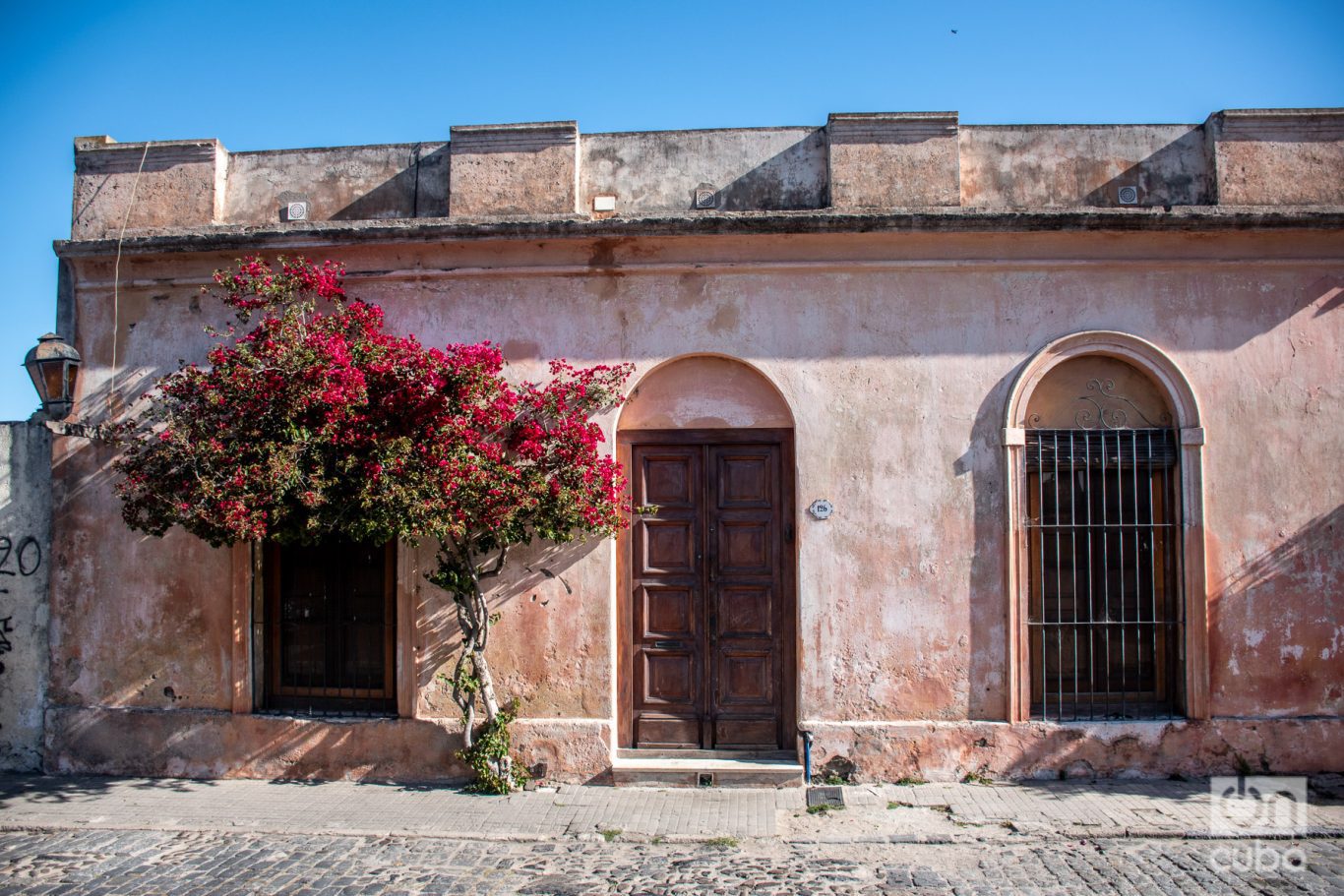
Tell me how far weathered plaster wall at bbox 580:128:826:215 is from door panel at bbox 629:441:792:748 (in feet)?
6.38

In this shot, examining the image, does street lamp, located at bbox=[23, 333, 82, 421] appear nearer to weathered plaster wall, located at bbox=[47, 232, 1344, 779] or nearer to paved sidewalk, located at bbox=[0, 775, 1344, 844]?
weathered plaster wall, located at bbox=[47, 232, 1344, 779]

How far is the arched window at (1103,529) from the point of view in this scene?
6.95 m

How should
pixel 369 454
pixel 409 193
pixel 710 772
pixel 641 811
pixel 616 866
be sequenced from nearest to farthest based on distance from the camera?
pixel 616 866
pixel 369 454
pixel 641 811
pixel 710 772
pixel 409 193

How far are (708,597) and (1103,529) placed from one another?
9.83 ft

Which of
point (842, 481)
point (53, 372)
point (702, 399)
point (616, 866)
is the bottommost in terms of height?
point (616, 866)

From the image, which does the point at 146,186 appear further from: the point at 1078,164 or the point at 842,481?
the point at 1078,164

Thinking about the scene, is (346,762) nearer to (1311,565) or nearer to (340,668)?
(340,668)

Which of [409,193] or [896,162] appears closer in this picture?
[896,162]

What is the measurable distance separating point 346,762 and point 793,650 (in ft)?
11.4

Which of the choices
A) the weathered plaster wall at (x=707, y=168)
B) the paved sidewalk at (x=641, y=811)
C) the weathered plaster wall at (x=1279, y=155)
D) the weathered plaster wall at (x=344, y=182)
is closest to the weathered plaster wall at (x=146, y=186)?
the weathered plaster wall at (x=344, y=182)

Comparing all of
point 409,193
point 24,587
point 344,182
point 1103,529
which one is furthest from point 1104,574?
point 24,587

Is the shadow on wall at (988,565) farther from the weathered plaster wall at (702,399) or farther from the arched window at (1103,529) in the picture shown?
the weathered plaster wall at (702,399)

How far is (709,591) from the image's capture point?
7168 mm

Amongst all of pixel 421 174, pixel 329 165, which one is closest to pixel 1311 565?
pixel 421 174
